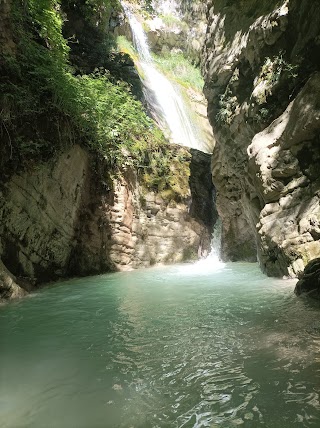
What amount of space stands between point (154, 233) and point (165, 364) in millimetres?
8675

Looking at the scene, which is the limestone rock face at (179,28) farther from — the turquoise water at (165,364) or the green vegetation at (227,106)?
the turquoise water at (165,364)

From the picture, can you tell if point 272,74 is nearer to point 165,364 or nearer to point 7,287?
point 7,287

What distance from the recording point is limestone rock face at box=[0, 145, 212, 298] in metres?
7.24

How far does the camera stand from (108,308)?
17.5 feet

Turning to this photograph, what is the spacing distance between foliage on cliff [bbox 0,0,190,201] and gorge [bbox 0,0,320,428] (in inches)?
1.7

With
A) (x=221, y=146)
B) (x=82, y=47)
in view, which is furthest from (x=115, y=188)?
(x=82, y=47)

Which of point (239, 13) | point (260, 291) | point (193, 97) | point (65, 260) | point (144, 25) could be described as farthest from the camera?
point (144, 25)

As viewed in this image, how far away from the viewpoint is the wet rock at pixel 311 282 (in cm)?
467

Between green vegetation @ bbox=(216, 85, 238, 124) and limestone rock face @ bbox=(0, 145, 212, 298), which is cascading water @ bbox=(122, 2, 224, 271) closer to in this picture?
→ limestone rock face @ bbox=(0, 145, 212, 298)

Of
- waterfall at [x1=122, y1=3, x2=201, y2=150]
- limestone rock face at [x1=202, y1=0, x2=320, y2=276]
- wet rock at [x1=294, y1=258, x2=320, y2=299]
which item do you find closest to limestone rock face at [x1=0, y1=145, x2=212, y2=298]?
limestone rock face at [x1=202, y1=0, x2=320, y2=276]

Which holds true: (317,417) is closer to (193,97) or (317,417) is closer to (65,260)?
(65,260)

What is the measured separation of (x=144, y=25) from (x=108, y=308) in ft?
79.9

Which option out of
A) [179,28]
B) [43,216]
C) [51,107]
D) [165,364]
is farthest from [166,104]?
[165,364]

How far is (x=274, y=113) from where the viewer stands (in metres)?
8.06
